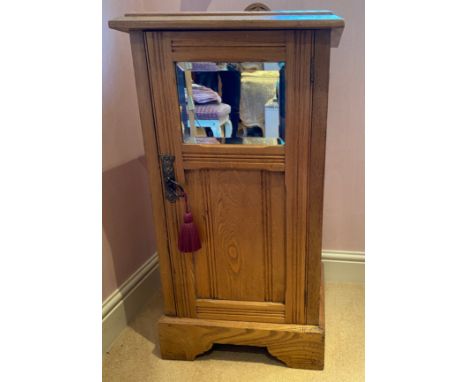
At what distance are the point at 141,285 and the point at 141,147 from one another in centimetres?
56

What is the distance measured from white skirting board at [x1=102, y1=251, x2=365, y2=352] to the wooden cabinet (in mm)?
232

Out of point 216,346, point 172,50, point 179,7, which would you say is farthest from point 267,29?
point 216,346

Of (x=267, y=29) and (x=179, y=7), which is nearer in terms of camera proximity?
(x=267, y=29)

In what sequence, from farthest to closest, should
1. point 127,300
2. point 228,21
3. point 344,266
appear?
point 344,266 → point 127,300 → point 228,21

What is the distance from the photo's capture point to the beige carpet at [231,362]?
113 cm

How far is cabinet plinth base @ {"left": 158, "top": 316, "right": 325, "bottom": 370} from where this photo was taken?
1120mm

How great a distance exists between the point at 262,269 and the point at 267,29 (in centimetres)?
67

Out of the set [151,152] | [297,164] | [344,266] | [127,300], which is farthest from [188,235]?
[344,266]

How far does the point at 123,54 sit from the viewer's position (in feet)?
4.39

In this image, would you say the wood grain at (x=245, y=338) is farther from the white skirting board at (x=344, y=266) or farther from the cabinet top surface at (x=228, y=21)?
the cabinet top surface at (x=228, y=21)

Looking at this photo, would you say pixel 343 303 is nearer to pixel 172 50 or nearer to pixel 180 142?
pixel 180 142

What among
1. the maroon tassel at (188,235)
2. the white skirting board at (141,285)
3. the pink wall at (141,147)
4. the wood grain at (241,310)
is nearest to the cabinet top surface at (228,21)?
the pink wall at (141,147)

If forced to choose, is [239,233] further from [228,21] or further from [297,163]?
[228,21]

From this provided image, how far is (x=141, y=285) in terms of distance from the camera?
149 centimetres
